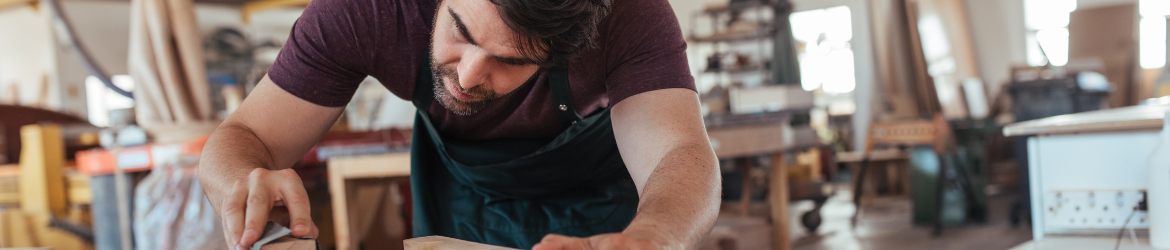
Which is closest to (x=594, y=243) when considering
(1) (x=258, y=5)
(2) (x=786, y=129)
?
(2) (x=786, y=129)

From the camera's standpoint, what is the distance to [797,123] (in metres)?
5.34

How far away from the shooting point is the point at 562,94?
1.31m

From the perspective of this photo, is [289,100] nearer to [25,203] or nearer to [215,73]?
[25,203]

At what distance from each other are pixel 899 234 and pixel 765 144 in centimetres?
203

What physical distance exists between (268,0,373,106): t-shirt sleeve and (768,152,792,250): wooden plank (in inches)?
87.7

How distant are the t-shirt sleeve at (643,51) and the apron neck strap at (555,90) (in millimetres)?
89

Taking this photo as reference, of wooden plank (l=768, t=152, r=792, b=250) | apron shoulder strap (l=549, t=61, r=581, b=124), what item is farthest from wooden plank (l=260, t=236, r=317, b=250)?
wooden plank (l=768, t=152, r=792, b=250)

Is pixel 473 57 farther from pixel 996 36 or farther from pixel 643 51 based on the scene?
pixel 996 36

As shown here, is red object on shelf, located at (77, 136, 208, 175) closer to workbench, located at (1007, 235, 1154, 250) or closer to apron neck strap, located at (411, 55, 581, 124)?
apron neck strap, located at (411, 55, 581, 124)

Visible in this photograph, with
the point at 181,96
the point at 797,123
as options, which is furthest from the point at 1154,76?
the point at 181,96

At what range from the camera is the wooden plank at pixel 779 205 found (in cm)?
303

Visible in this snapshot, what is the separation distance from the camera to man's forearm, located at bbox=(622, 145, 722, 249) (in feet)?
2.79

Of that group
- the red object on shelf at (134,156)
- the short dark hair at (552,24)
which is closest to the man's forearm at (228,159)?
→ the short dark hair at (552,24)

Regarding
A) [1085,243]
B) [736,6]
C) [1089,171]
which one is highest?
[736,6]
